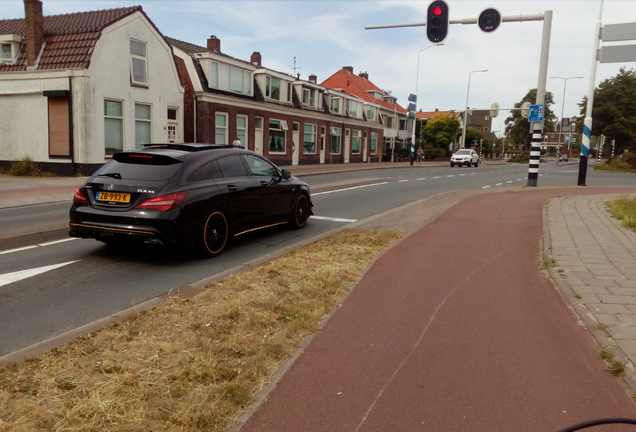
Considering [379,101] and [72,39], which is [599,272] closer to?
[72,39]

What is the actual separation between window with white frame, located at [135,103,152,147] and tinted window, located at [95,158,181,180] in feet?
57.3

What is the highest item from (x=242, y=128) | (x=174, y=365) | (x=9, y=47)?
(x=9, y=47)

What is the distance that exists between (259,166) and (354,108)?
41033 millimetres

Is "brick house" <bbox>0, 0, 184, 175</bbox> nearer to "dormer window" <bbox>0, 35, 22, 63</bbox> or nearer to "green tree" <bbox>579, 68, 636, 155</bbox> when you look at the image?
"dormer window" <bbox>0, 35, 22, 63</bbox>

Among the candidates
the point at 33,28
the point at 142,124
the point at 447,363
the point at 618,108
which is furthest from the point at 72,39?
the point at 618,108

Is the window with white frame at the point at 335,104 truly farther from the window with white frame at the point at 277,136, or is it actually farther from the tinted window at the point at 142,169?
the tinted window at the point at 142,169

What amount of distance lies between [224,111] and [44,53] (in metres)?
10.4

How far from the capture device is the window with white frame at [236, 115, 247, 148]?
103ft

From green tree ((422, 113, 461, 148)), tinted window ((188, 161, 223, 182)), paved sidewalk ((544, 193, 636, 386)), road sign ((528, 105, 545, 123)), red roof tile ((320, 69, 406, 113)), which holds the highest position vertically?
red roof tile ((320, 69, 406, 113))

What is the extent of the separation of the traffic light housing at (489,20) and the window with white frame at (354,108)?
31693mm

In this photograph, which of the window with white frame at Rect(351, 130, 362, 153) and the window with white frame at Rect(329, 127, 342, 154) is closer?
the window with white frame at Rect(329, 127, 342, 154)

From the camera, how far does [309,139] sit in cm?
4028

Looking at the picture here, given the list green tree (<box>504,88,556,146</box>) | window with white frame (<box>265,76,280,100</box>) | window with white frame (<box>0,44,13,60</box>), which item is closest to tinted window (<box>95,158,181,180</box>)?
window with white frame (<box>0,44,13,60</box>)

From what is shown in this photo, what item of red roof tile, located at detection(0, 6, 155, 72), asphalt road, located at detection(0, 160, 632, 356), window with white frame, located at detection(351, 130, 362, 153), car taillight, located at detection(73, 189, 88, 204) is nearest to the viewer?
asphalt road, located at detection(0, 160, 632, 356)
